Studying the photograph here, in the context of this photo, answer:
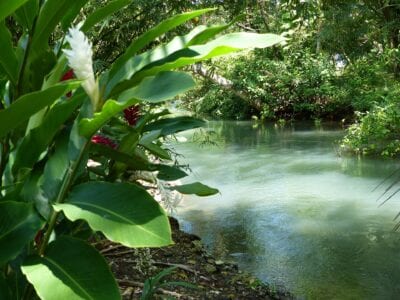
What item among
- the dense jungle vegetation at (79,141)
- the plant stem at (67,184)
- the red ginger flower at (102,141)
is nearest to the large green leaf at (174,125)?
the dense jungle vegetation at (79,141)

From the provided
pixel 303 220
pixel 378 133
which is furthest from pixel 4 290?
pixel 378 133

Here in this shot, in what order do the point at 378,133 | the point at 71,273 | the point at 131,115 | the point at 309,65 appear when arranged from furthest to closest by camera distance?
the point at 309,65 → the point at 378,133 → the point at 131,115 → the point at 71,273

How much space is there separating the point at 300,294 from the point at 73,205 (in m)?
2.19

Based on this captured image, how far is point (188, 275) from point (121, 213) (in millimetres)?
1844

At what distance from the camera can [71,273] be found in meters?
0.69

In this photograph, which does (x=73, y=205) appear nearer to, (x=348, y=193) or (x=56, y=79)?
(x=56, y=79)

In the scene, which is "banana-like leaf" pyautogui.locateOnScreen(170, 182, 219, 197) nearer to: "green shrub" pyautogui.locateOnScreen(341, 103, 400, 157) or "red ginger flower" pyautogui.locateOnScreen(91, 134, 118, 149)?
"red ginger flower" pyautogui.locateOnScreen(91, 134, 118, 149)

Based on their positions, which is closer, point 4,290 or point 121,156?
point 4,290

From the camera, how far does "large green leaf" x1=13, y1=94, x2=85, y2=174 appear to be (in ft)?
2.55

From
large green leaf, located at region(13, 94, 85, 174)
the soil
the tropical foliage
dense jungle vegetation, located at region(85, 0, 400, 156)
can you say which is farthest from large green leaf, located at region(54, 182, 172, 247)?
the soil

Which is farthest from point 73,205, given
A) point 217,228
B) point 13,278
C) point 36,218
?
point 217,228

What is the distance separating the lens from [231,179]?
5.96 metres

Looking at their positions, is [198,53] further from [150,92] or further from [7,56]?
[7,56]

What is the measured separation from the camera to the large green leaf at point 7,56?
86 centimetres
